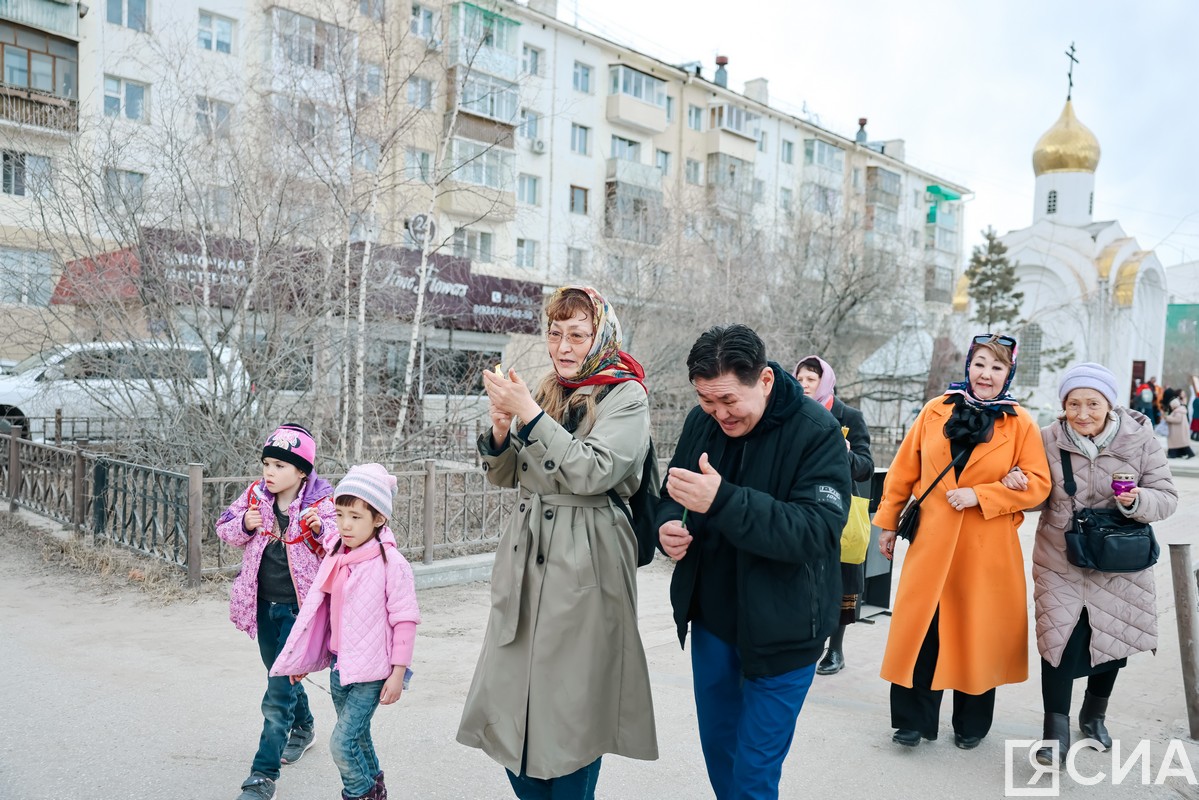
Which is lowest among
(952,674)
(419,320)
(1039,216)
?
(952,674)

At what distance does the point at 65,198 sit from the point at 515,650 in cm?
765

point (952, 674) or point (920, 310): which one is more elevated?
point (920, 310)

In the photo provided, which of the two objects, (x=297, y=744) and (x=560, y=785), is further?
(x=297, y=744)

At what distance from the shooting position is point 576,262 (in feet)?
65.6

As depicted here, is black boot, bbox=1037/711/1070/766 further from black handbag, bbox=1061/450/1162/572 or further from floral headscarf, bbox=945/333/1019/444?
floral headscarf, bbox=945/333/1019/444

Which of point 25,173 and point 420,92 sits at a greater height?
point 420,92

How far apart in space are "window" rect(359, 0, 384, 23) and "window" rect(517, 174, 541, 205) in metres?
19.7

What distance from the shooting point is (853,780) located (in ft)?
12.4

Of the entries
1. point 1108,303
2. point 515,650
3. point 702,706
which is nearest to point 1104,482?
point 702,706

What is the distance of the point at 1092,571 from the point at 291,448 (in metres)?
3.47

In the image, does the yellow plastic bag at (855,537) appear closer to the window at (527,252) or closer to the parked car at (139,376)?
the parked car at (139,376)

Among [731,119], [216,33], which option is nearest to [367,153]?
[216,33]

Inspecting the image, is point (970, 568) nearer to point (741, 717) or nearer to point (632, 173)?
point (741, 717)

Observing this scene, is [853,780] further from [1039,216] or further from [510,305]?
[1039,216]
